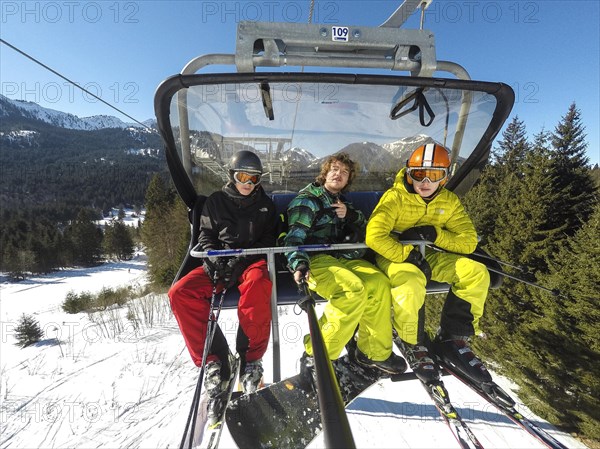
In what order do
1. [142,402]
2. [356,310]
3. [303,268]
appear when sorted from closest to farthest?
[356,310]
[303,268]
[142,402]

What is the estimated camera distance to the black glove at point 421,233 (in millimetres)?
2709

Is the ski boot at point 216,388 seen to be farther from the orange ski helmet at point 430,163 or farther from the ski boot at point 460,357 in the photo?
the orange ski helmet at point 430,163

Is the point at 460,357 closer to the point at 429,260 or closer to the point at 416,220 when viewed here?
the point at 429,260

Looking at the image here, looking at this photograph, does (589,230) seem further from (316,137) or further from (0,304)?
Result: (0,304)

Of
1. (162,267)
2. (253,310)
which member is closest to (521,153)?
(253,310)

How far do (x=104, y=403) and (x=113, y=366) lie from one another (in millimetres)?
1379

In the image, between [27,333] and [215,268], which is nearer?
[215,268]

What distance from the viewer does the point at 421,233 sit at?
273 cm

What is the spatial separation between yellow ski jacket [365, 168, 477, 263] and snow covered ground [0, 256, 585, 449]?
4094 millimetres

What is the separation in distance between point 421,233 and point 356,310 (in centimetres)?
96

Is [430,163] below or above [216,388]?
above

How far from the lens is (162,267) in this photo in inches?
1146

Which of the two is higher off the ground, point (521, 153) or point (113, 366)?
point (521, 153)

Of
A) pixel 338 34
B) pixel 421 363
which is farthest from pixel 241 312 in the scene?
pixel 338 34
